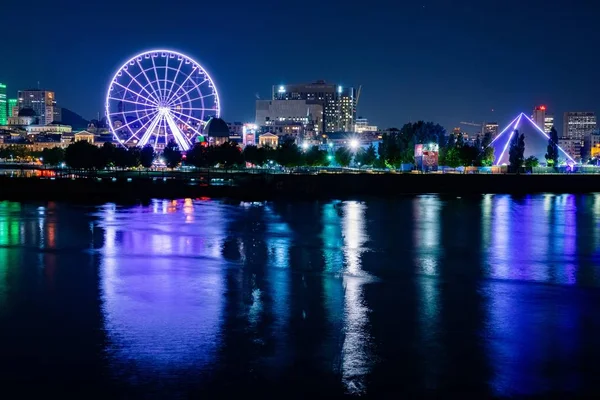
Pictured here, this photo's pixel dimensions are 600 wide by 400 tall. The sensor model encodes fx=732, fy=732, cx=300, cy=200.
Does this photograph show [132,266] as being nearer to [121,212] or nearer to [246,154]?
[121,212]

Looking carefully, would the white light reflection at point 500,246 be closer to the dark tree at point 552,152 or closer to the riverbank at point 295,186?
the riverbank at point 295,186

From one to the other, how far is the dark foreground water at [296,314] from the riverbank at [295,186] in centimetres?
2257

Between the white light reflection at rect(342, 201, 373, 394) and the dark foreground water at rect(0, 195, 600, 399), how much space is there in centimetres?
4

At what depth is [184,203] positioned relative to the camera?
4141 cm

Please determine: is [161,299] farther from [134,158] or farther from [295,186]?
[134,158]

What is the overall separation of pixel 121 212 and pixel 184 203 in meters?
7.34

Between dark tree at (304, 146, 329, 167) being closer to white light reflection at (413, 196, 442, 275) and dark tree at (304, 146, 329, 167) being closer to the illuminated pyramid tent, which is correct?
the illuminated pyramid tent

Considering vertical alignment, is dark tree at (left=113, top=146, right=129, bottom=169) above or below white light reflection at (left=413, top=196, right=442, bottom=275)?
above

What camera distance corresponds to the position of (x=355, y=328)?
1114 centimetres

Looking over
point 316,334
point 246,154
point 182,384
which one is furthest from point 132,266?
point 246,154

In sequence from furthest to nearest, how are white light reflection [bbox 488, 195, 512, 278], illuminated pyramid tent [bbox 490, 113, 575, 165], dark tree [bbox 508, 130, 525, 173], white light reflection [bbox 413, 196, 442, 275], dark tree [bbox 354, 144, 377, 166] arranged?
dark tree [bbox 354, 144, 377, 166] → illuminated pyramid tent [bbox 490, 113, 575, 165] → dark tree [bbox 508, 130, 525, 173] → white light reflection [bbox 413, 196, 442, 275] → white light reflection [bbox 488, 195, 512, 278]

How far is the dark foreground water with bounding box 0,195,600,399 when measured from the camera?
8.73 metres

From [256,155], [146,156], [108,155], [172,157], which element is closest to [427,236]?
[108,155]

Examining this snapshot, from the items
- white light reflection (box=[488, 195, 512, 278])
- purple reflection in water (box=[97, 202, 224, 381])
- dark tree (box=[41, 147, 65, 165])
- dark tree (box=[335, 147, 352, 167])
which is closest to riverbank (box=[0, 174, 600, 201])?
white light reflection (box=[488, 195, 512, 278])
